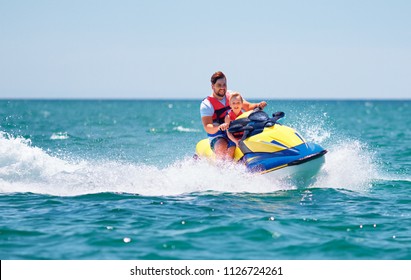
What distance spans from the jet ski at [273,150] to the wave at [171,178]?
16 cm

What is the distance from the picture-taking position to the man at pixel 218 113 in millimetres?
8703

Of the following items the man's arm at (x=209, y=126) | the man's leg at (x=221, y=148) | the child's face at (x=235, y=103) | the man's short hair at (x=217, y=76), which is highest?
the man's short hair at (x=217, y=76)

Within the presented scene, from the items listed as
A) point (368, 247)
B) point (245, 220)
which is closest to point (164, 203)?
point (245, 220)

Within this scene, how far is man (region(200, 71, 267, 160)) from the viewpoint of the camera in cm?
870

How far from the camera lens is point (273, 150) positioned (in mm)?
8258

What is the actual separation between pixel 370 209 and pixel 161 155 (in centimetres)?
779

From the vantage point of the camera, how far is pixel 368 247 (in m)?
5.77

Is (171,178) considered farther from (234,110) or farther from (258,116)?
(258,116)

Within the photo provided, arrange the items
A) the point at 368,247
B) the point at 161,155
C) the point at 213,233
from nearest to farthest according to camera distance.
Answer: the point at 368,247 → the point at 213,233 → the point at 161,155

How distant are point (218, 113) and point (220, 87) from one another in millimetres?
400

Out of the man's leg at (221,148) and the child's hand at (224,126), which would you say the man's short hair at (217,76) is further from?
the man's leg at (221,148)

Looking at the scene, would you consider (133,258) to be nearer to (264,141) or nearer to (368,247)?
(368,247)

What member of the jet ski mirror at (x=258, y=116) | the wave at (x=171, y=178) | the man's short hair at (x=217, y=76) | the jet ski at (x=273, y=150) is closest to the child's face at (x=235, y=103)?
the jet ski at (x=273, y=150)

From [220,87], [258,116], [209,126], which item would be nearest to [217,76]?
[220,87]
